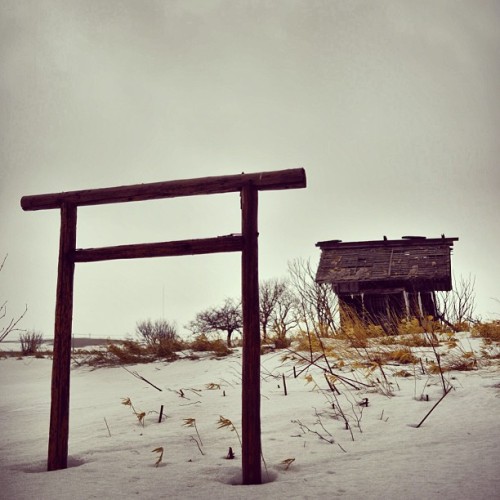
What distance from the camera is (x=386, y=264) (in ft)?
61.2

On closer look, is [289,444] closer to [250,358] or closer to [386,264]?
[250,358]

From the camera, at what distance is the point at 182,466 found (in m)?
2.56

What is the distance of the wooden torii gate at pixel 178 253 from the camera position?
2371 mm

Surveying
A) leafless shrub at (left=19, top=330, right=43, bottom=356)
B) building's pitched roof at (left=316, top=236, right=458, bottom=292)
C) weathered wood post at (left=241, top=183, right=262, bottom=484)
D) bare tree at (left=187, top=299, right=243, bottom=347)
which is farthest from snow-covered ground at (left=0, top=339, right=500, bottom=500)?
bare tree at (left=187, top=299, right=243, bottom=347)

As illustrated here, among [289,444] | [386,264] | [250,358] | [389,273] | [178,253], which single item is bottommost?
[289,444]

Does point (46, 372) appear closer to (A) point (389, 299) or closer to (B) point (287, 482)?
(B) point (287, 482)

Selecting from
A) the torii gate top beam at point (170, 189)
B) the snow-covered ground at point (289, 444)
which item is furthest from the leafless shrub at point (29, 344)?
the torii gate top beam at point (170, 189)

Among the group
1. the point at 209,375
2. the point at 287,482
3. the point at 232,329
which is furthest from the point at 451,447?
the point at 232,329

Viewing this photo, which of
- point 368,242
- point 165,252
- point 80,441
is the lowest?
point 80,441

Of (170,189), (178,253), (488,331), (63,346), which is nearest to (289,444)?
(178,253)

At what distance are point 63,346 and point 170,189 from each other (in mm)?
1231

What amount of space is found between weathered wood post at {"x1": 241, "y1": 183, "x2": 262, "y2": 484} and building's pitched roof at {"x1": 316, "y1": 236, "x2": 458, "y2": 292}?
16.0 meters

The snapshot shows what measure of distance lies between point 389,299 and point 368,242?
3156 mm

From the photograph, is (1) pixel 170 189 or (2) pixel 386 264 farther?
(2) pixel 386 264
